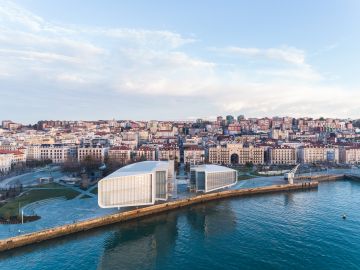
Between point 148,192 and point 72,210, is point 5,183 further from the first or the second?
point 148,192

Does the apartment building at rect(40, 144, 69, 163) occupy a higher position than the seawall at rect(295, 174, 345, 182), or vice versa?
the apartment building at rect(40, 144, 69, 163)

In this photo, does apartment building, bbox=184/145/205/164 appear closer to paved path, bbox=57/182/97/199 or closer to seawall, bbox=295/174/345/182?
seawall, bbox=295/174/345/182

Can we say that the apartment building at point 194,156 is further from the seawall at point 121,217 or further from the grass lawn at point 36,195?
the grass lawn at point 36,195

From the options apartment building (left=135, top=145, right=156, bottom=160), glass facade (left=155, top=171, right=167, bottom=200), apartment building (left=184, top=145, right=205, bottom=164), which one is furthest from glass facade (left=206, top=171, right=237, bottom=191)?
apartment building (left=135, top=145, right=156, bottom=160)

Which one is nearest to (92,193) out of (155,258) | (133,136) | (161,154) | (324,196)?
(155,258)

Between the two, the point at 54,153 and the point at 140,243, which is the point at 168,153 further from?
the point at 140,243

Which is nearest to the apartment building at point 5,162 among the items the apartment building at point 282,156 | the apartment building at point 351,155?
the apartment building at point 282,156
